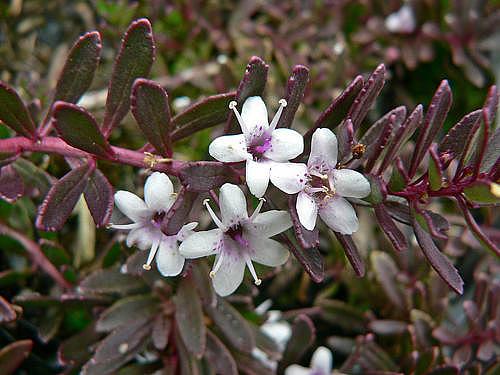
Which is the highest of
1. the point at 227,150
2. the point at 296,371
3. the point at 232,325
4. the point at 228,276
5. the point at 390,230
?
the point at 227,150

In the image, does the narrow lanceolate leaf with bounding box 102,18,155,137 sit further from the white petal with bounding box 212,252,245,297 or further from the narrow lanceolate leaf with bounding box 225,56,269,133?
the white petal with bounding box 212,252,245,297

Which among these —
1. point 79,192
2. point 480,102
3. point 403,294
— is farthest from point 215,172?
point 480,102

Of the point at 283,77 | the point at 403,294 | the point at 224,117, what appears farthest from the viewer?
the point at 283,77

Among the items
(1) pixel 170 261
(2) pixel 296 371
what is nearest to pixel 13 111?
(1) pixel 170 261

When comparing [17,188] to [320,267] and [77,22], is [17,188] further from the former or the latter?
[77,22]

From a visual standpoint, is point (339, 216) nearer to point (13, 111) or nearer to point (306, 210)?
point (306, 210)

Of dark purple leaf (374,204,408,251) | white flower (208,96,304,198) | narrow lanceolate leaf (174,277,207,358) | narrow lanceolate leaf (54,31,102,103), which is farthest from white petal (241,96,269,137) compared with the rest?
narrow lanceolate leaf (174,277,207,358)
